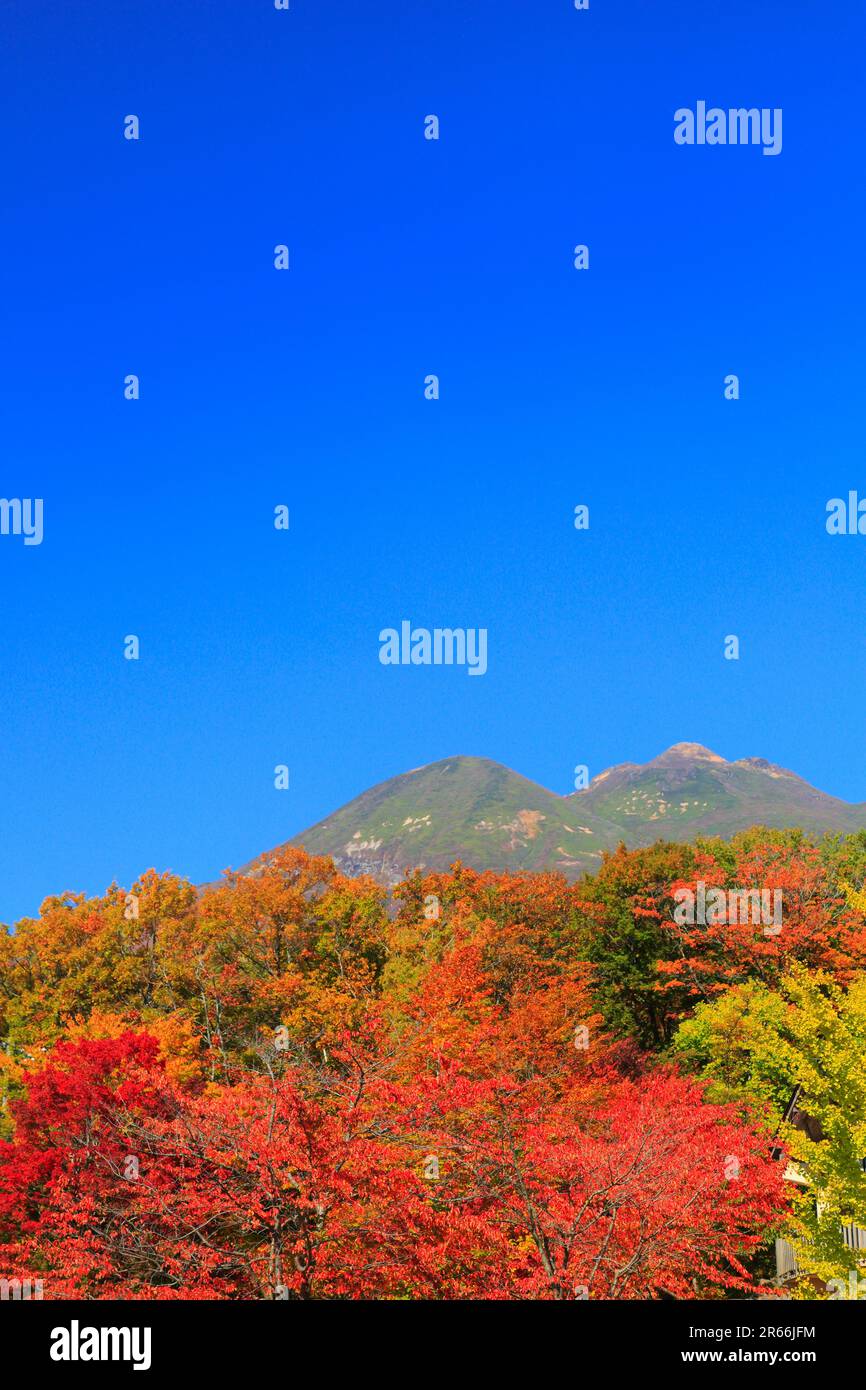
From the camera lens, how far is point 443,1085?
22.4m

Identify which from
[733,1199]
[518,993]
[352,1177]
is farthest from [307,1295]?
[518,993]

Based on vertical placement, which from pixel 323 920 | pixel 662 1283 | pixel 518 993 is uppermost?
pixel 323 920

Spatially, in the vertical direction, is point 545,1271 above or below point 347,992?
below

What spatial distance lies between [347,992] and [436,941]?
3.64 meters

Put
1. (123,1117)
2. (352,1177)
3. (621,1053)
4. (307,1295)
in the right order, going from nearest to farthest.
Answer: (307,1295)
(352,1177)
(123,1117)
(621,1053)

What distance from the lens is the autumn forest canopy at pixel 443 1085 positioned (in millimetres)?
17234

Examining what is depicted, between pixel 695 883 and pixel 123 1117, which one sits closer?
pixel 123 1117

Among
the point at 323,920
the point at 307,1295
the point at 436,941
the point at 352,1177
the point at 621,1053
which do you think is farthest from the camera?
the point at 323,920

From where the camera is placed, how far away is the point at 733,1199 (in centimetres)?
2217

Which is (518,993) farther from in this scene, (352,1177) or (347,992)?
(352,1177)

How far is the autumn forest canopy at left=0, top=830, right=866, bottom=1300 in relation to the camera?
17.2 metres
